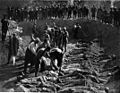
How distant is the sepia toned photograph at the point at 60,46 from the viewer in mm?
13727

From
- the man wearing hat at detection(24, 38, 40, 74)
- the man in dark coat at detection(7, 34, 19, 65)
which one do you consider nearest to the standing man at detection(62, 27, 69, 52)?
the man in dark coat at detection(7, 34, 19, 65)

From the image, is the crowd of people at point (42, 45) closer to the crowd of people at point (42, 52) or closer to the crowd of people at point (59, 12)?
the crowd of people at point (42, 52)

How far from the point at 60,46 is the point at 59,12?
4.61 m

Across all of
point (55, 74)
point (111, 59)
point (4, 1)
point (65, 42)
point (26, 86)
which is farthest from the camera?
point (4, 1)

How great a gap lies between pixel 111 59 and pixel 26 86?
4712mm

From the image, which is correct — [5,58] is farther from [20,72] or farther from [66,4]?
[66,4]

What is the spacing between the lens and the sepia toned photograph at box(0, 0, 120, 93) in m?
13.7

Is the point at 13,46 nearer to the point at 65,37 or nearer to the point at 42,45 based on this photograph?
the point at 42,45

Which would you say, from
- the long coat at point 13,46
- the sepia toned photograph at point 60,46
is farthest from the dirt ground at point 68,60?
the long coat at point 13,46

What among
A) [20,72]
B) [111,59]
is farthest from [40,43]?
[111,59]

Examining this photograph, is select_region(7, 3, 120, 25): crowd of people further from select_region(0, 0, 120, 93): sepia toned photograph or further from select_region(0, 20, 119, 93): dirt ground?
select_region(0, 20, 119, 93): dirt ground

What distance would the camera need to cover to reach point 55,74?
1435cm

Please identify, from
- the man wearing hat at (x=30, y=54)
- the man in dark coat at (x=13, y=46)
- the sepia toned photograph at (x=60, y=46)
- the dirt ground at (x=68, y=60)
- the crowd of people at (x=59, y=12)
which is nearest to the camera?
the dirt ground at (x=68, y=60)

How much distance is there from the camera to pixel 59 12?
2075 cm
